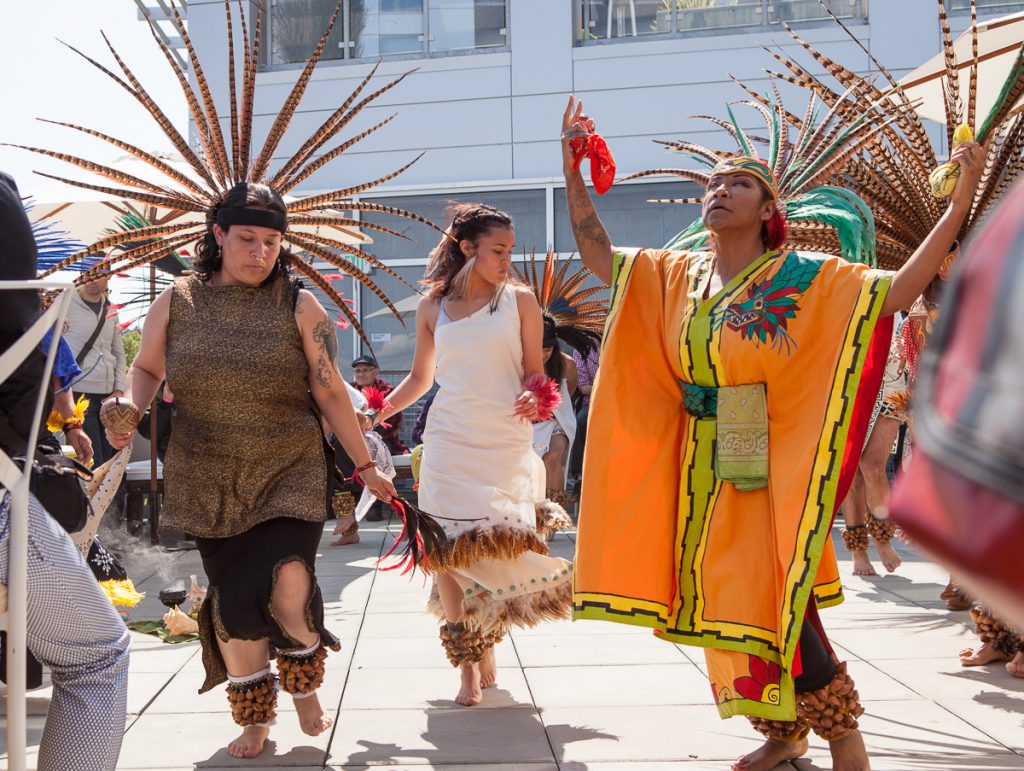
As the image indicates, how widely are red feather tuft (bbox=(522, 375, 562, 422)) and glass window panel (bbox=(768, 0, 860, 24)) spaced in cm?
1191

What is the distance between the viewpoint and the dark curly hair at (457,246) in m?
5.12

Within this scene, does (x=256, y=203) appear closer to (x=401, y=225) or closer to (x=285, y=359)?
(x=285, y=359)

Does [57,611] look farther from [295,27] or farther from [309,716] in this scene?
[295,27]

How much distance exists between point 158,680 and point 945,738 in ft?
10.3

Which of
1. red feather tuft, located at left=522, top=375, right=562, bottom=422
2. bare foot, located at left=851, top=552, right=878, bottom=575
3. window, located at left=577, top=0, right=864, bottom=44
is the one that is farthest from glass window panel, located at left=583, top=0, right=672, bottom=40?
red feather tuft, located at left=522, top=375, right=562, bottom=422

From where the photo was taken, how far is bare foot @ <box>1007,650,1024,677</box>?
498 cm

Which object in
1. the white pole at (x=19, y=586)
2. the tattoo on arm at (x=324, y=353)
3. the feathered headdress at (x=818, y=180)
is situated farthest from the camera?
the feathered headdress at (x=818, y=180)

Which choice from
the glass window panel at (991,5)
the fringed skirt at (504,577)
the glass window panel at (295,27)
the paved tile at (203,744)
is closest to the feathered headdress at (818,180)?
the fringed skirt at (504,577)

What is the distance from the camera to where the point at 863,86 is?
16.8 feet

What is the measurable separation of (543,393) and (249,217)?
149cm

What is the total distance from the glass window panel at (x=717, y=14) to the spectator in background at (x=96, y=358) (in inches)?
349

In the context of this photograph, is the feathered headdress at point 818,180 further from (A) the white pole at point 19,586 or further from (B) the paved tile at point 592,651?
(A) the white pole at point 19,586

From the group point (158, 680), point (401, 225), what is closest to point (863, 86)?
point (158, 680)

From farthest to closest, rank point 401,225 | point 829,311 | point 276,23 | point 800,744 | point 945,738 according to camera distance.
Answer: point 276,23 → point 401,225 → point 945,738 → point 800,744 → point 829,311
